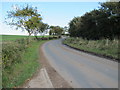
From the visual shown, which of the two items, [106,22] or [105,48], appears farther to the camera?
[106,22]

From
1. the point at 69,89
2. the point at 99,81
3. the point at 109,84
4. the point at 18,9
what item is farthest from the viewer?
the point at 18,9

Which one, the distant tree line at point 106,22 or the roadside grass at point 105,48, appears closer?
the roadside grass at point 105,48

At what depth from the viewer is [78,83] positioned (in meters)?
5.39

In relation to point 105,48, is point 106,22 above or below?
above

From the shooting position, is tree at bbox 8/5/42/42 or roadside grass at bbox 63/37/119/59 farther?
tree at bbox 8/5/42/42

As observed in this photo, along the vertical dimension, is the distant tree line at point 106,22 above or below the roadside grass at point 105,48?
above

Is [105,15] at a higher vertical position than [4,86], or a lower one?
higher

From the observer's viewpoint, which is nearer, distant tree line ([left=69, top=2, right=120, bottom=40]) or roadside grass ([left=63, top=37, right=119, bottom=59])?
roadside grass ([left=63, top=37, right=119, bottom=59])

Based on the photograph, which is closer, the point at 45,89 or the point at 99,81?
the point at 45,89

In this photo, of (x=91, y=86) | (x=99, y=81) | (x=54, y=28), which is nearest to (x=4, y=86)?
(x=91, y=86)

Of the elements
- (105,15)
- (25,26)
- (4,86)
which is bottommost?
(4,86)

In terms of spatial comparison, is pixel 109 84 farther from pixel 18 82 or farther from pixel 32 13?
pixel 32 13

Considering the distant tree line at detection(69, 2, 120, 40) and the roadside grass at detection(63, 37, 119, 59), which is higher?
the distant tree line at detection(69, 2, 120, 40)

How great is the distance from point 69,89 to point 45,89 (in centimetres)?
92
